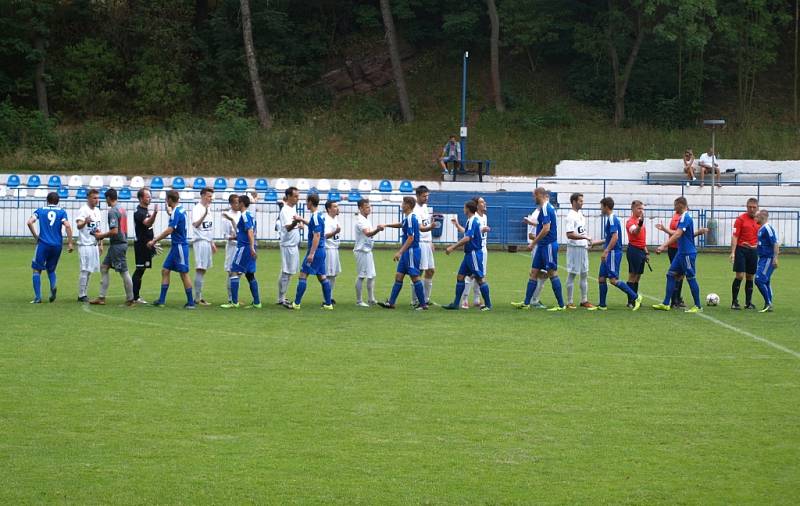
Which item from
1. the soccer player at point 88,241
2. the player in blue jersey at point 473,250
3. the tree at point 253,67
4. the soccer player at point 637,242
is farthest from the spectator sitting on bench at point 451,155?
the soccer player at point 88,241

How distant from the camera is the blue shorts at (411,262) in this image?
18.0 m

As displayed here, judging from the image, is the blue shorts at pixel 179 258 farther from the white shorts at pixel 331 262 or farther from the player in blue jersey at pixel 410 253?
the player in blue jersey at pixel 410 253

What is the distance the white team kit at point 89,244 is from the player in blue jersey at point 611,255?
8.57 m

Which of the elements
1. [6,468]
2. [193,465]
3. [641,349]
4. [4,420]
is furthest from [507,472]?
[641,349]

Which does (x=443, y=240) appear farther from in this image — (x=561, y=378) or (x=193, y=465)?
(x=193, y=465)

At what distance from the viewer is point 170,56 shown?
177 ft

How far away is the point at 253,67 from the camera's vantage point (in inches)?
1980

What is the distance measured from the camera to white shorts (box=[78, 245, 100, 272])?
18.4m

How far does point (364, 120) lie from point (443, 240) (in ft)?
58.6

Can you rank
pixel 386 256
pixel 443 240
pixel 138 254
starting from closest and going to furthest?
pixel 138 254 < pixel 386 256 < pixel 443 240

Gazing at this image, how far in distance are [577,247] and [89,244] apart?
842cm

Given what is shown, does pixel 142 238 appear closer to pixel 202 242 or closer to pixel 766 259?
pixel 202 242

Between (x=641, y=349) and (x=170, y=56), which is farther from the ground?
(x=170, y=56)

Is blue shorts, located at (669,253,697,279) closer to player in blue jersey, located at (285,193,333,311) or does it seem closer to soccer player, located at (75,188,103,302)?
player in blue jersey, located at (285,193,333,311)
